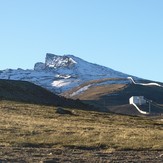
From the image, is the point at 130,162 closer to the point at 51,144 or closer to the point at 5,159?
the point at 5,159

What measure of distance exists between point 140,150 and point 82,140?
482cm

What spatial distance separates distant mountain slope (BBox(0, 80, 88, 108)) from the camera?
4059 inches

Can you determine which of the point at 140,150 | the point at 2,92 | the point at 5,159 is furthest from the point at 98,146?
the point at 2,92

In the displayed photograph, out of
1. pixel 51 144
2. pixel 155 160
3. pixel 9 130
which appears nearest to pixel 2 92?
pixel 9 130

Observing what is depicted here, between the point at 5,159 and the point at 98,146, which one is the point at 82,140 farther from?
the point at 5,159

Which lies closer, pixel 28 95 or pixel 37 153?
pixel 37 153

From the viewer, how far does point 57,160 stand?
83.7 feet

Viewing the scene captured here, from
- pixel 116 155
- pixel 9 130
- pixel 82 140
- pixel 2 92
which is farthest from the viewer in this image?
pixel 2 92

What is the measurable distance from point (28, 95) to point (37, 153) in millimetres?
80013

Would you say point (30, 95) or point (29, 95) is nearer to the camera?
point (29, 95)

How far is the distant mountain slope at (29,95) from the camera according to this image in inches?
4059

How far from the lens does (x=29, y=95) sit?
355 feet

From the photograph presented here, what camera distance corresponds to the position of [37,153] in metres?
28.4

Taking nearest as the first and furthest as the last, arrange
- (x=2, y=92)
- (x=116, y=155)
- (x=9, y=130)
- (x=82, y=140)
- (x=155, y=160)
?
(x=155, y=160), (x=116, y=155), (x=82, y=140), (x=9, y=130), (x=2, y=92)
